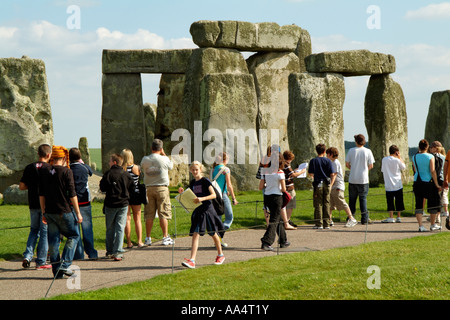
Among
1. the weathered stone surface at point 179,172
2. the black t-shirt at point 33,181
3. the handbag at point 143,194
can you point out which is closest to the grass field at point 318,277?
the black t-shirt at point 33,181

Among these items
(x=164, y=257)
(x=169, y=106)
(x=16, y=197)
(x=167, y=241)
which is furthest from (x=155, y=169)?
(x=169, y=106)

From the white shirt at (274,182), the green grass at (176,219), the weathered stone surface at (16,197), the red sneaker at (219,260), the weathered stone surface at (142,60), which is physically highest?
the weathered stone surface at (142,60)

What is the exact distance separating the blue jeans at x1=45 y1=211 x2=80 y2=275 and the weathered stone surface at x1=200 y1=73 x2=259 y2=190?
33.7 feet

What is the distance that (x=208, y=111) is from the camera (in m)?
19.8

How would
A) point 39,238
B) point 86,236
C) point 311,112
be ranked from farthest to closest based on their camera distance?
point 311,112 → point 86,236 → point 39,238

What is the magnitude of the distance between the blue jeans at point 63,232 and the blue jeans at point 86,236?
771mm

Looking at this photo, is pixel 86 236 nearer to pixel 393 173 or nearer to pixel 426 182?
pixel 426 182

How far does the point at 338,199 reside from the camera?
13648 millimetres

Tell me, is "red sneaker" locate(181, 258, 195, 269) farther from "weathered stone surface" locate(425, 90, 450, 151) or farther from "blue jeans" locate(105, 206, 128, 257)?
"weathered stone surface" locate(425, 90, 450, 151)

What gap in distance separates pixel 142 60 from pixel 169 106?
11.3ft

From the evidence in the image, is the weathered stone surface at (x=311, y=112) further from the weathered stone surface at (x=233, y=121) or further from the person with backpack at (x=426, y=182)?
the person with backpack at (x=426, y=182)

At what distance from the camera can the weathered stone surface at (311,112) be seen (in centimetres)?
1927
